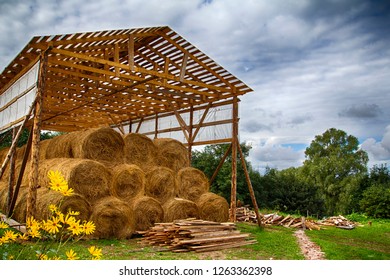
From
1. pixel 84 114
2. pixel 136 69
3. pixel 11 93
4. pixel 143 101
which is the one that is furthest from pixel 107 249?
pixel 84 114

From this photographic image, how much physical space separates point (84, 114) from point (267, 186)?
11.3m

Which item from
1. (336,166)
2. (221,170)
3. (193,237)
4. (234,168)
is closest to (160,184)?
(193,237)

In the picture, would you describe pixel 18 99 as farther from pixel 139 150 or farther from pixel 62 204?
pixel 62 204

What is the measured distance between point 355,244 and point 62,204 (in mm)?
7198

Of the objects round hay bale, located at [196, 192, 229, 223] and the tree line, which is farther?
the tree line

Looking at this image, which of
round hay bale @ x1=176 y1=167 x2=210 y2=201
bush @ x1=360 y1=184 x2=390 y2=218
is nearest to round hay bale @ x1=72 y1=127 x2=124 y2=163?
round hay bale @ x1=176 y1=167 x2=210 y2=201

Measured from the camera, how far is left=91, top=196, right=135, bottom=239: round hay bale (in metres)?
8.43

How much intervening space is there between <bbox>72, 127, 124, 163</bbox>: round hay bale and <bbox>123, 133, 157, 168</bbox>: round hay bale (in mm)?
292

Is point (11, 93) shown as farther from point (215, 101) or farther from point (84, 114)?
point (84, 114)

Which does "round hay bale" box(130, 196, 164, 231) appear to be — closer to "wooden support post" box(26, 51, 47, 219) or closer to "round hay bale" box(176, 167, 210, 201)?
"round hay bale" box(176, 167, 210, 201)

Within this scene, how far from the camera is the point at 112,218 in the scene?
861 centimetres

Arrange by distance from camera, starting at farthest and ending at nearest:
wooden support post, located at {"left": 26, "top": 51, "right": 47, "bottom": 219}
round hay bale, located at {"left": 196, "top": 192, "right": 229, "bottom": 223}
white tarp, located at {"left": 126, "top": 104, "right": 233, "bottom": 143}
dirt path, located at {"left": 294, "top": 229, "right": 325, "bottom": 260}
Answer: white tarp, located at {"left": 126, "top": 104, "right": 233, "bottom": 143} < round hay bale, located at {"left": 196, "top": 192, "right": 229, "bottom": 223} < wooden support post, located at {"left": 26, "top": 51, "right": 47, "bottom": 219} < dirt path, located at {"left": 294, "top": 229, "right": 325, "bottom": 260}

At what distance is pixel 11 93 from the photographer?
10.5 m

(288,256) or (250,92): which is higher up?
(250,92)
